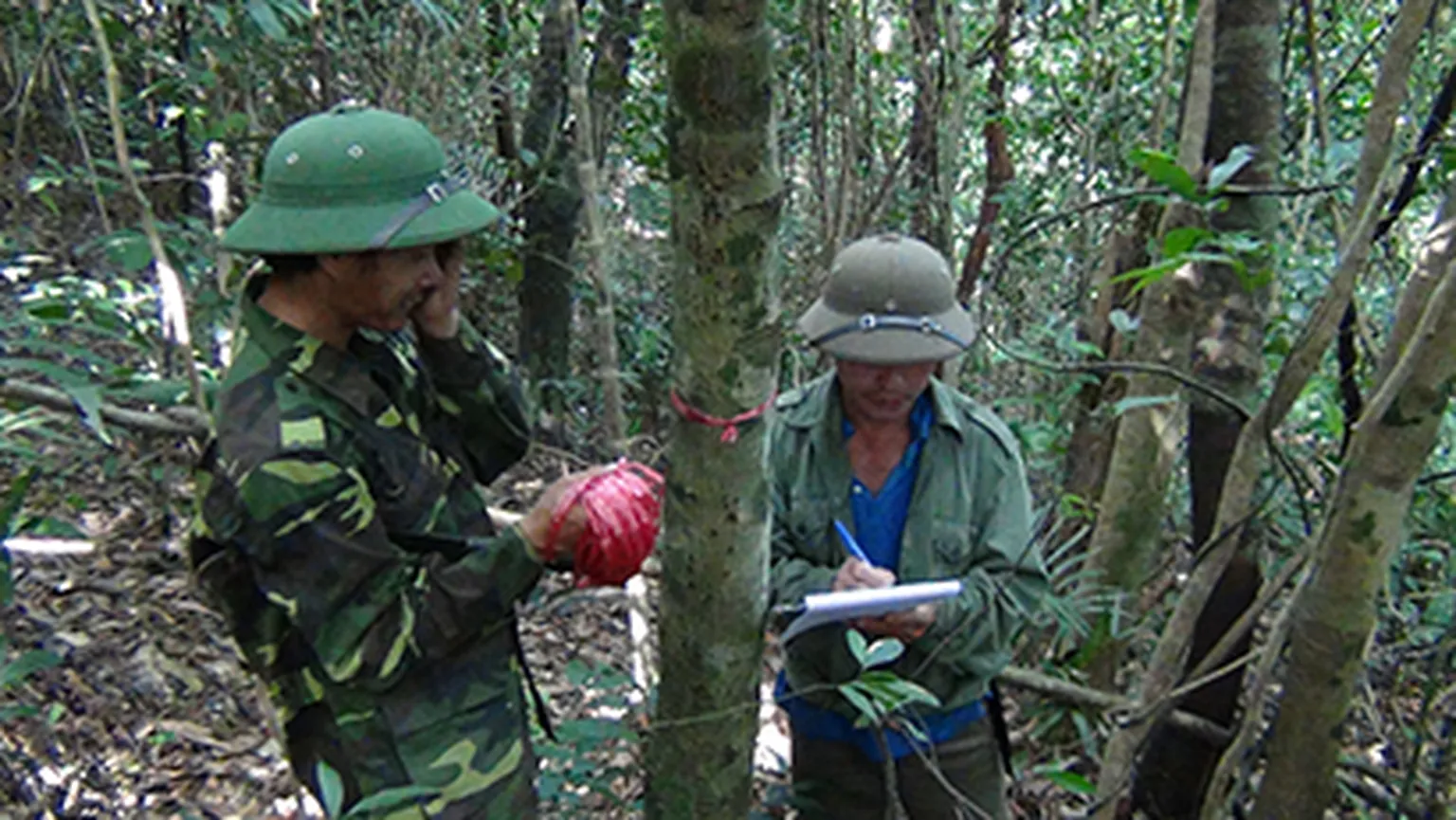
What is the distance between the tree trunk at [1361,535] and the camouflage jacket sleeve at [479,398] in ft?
5.26

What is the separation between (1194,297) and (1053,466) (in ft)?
5.91

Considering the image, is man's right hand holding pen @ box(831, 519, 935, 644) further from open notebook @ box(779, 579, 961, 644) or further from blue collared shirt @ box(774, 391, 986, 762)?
Result: blue collared shirt @ box(774, 391, 986, 762)

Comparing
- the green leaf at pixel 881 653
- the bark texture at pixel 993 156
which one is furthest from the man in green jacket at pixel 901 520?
the bark texture at pixel 993 156

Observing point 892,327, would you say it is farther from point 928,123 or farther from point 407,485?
point 928,123

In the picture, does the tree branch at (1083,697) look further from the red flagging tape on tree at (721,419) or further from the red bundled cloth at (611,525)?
the red flagging tape on tree at (721,419)

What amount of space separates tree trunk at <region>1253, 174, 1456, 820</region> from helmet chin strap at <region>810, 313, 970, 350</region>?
0.78m

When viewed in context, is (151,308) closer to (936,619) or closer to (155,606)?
(155,606)

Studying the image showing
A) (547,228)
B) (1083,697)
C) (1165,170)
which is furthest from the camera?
(547,228)

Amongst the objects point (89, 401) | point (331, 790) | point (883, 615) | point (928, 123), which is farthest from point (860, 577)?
point (928, 123)

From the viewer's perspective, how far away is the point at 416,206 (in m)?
1.83

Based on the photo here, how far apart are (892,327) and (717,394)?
865mm

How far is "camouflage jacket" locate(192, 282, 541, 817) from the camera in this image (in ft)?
5.63

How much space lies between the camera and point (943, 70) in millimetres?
3947

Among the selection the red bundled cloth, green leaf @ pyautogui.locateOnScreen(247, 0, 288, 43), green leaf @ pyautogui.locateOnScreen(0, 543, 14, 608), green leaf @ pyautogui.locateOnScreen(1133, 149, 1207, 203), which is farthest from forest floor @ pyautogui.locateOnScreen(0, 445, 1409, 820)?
green leaf @ pyautogui.locateOnScreen(247, 0, 288, 43)
